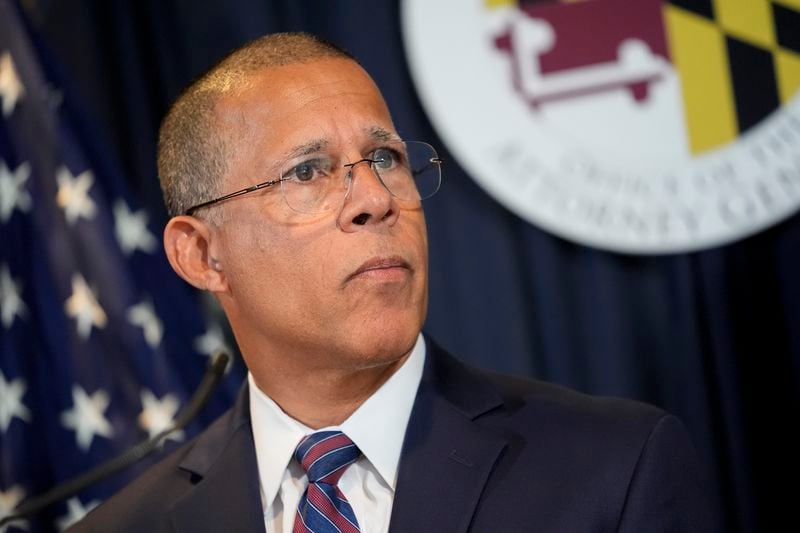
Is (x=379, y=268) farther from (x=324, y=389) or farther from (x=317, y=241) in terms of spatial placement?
(x=324, y=389)

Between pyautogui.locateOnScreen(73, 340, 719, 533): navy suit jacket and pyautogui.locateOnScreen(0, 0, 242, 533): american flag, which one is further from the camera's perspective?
pyautogui.locateOnScreen(0, 0, 242, 533): american flag

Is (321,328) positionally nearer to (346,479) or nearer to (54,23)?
(346,479)

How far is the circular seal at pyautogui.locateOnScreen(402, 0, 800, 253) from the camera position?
2.68 metres

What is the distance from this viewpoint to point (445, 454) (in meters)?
1.67

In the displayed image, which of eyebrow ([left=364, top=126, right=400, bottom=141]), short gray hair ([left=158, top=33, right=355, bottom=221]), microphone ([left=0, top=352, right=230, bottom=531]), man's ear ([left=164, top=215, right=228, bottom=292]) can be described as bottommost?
microphone ([left=0, top=352, right=230, bottom=531])

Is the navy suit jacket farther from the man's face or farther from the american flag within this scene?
the american flag

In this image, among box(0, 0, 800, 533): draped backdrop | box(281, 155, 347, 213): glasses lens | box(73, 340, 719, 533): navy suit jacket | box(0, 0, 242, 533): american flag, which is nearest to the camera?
box(73, 340, 719, 533): navy suit jacket

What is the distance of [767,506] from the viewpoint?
8.80 feet

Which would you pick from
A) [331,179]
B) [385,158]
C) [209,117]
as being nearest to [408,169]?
[385,158]

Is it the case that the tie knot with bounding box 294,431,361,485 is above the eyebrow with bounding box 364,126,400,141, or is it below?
below

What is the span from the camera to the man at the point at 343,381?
162 centimetres

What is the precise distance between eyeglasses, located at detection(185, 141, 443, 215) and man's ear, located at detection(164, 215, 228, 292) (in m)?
0.05

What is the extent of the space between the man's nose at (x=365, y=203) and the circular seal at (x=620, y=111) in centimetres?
107

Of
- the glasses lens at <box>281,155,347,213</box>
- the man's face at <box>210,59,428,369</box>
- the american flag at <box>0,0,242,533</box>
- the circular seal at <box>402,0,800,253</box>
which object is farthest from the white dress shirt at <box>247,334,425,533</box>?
the circular seal at <box>402,0,800,253</box>
